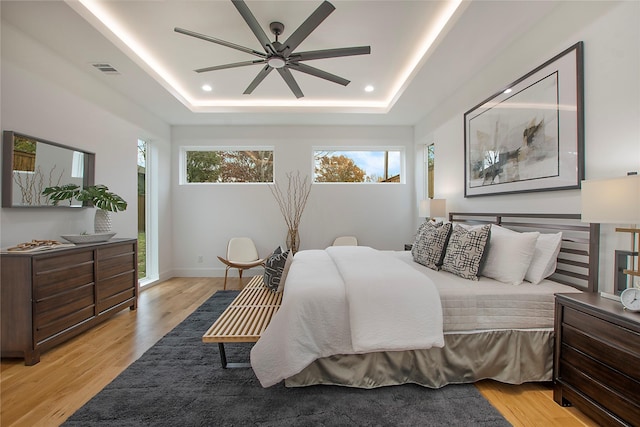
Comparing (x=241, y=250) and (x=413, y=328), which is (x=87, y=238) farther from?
(x=413, y=328)

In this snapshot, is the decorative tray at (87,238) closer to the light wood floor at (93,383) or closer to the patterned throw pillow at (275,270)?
→ the light wood floor at (93,383)

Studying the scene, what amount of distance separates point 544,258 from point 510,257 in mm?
218

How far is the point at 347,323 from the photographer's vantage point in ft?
5.59

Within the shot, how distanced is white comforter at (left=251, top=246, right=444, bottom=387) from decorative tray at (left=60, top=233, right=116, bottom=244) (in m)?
2.18

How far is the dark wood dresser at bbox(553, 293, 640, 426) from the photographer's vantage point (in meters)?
1.25

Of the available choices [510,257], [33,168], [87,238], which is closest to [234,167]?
[87,238]

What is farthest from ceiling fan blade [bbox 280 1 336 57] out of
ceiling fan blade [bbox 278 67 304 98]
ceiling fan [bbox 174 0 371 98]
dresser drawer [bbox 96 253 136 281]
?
dresser drawer [bbox 96 253 136 281]

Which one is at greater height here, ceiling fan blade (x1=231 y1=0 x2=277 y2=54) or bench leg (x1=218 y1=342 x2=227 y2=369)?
ceiling fan blade (x1=231 y1=0 x2=277 y2=54)

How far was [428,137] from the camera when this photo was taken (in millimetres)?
4402

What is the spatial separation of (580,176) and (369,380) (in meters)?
1.98

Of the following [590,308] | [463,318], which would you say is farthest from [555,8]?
[463,318]

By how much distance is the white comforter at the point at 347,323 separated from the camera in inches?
64.6

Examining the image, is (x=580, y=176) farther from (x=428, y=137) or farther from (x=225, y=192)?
(x=225, y=192)

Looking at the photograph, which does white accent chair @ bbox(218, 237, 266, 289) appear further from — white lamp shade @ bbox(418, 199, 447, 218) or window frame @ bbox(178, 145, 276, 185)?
white lamp shade @ bbox(418, 199, 447, 218)
